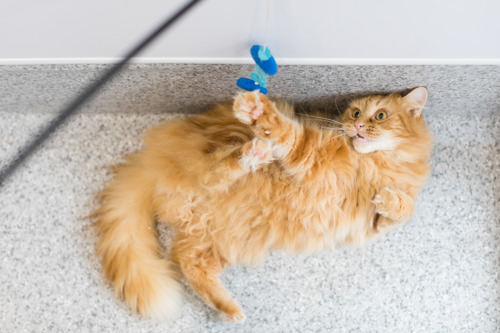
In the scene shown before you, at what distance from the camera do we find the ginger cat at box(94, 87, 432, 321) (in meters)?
1.30

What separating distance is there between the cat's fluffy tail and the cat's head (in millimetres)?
624

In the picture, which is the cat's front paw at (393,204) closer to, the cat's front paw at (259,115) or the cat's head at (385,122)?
the cat's head at (385,122)

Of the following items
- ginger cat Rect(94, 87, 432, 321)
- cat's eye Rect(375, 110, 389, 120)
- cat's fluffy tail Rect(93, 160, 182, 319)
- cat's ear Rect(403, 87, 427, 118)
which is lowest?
cat's fluffy tail Rect(93, 160, 182, 319)

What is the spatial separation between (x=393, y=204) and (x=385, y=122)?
0.22m

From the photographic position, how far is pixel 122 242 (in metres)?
1.43

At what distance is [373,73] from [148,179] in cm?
72

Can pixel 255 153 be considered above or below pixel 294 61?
below

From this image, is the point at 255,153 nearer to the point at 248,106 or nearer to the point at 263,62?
the point at 248,106

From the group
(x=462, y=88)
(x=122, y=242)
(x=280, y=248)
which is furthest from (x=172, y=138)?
(x=462, y=88)

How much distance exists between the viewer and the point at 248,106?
3.89 feet

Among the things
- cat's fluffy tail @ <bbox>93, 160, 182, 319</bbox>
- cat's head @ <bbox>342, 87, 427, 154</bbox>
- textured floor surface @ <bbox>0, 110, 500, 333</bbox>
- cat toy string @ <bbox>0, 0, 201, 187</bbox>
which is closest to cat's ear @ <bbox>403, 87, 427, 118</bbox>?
cat's head @ <bbox>342, 87, 427, 154</bbox>

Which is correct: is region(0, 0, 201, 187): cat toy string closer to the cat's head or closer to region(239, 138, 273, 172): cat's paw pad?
region(239, 138, 273, 172): cat's paw pad

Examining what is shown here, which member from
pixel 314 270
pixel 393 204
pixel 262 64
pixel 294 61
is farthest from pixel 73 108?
pixel 314 270

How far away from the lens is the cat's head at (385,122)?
4.20 ft
